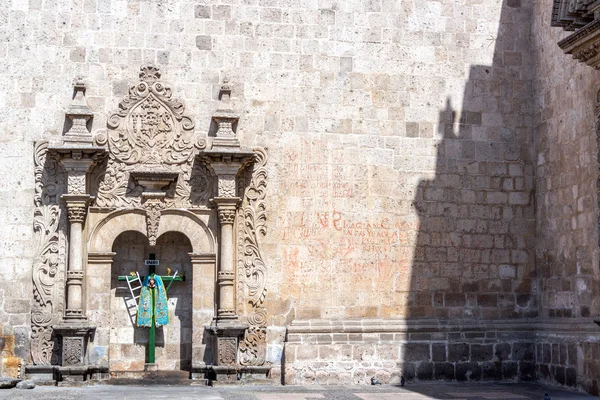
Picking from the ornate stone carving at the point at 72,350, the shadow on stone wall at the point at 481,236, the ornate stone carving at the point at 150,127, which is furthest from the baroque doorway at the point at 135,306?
the shadow on stone wall at the point at 481,236

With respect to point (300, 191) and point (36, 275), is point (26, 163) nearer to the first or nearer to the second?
point (36, 275)

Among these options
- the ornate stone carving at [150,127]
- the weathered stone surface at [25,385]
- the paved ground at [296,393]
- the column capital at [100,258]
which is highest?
the ornate stone carving at [150,127]

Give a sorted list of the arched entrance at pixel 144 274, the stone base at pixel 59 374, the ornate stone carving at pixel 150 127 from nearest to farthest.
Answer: the stone base at pixel 59 374
the arched entrance at pixel 144 274
the ornate stone carving at pixel 150 127

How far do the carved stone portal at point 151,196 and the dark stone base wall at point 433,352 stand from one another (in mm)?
686

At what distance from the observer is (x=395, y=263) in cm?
1338

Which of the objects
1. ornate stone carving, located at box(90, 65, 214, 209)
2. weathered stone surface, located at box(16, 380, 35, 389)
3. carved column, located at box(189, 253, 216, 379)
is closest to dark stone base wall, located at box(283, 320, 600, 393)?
carved column, located at box(189, 253, 216, 379)

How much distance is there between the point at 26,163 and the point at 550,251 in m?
7.37

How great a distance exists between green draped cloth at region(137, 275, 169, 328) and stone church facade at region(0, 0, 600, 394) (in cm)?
27

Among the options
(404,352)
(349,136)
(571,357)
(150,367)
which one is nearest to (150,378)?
(150,367)

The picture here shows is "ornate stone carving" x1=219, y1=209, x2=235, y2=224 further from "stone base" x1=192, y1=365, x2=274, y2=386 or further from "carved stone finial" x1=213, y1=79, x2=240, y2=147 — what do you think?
"stone base" x1=192, y1=365, x2=274, y2=386

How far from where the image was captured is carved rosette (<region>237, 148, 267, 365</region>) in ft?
42.3

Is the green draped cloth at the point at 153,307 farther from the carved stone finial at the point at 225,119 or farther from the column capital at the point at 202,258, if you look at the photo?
the carved stone finial at the point at 225,119

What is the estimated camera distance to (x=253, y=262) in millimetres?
13016

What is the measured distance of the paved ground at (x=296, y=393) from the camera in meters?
11.3
